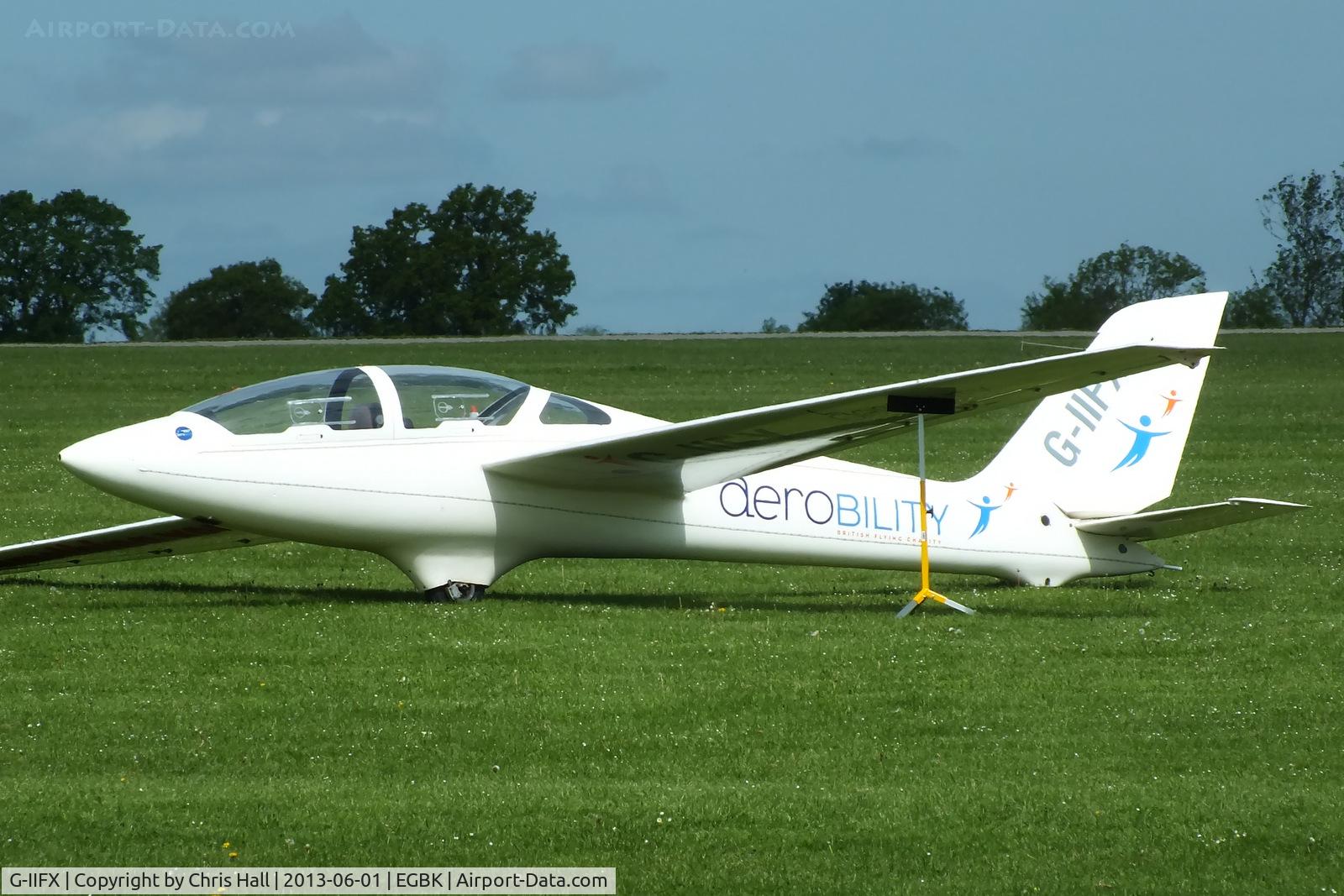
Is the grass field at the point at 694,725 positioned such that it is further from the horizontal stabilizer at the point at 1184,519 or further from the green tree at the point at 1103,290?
the green tree at the point at 1103,290

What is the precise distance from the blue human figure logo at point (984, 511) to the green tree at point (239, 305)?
76.9m

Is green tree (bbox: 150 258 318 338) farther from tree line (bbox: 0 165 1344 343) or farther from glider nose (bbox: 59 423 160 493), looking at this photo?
glider nose (bbox: 59 423 160 493)

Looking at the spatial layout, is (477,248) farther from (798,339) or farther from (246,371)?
(246,371)

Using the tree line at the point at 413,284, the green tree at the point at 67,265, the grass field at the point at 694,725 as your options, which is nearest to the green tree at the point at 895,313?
the tree line at the point at 413,284

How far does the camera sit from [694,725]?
8.96 meters

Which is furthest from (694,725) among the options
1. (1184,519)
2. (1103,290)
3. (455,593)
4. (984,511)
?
(1103,290)

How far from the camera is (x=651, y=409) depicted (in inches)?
1449

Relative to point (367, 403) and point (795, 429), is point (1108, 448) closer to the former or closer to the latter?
→ point (795, 429)

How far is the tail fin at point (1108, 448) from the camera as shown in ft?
48.0

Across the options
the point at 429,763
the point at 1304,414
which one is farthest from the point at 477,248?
the point at 429,763

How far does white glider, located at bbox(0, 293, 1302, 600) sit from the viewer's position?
40.8 feet

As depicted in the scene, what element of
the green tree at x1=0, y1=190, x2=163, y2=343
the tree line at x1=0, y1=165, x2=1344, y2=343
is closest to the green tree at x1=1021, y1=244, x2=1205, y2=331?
the tree line at x1=0, y1=165, x2=1344, y2=343

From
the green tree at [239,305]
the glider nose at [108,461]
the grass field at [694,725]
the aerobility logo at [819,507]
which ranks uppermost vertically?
the green tree at [239,305]

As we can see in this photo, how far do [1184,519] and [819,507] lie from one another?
294 cm
